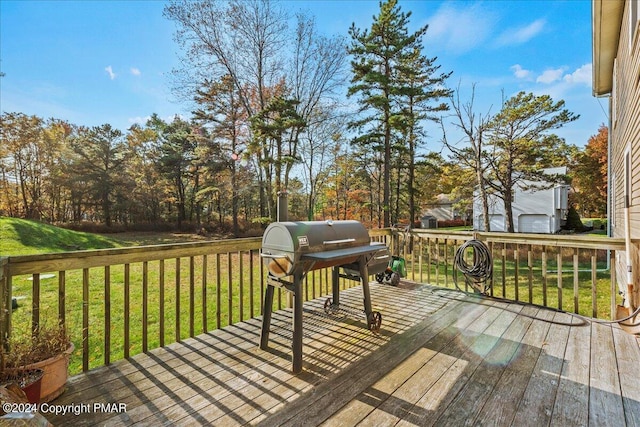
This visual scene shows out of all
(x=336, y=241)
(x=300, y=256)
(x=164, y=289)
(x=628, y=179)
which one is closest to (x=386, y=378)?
(x=300, y=256)

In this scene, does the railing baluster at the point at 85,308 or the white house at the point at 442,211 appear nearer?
the railing baluster at the point at 85,308

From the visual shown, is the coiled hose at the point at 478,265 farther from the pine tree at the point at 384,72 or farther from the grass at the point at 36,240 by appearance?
the grass at the point at 36,240

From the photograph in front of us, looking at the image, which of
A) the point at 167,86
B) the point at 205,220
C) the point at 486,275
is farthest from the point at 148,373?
the point at 205,220

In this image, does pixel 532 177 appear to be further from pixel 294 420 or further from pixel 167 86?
pixel 167 86

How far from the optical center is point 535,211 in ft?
59.5

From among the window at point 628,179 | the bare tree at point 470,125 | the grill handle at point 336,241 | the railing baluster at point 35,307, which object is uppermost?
the bare tree at point 470,125

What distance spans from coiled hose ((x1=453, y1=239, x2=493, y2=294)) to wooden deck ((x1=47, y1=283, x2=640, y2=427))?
2.84 ft

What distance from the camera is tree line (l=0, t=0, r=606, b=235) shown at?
1069 cm

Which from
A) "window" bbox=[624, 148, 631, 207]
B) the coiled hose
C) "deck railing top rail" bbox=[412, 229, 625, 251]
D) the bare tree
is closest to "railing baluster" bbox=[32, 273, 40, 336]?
the coiled hose

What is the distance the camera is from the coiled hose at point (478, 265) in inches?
154

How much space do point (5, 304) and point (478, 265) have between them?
471 cm

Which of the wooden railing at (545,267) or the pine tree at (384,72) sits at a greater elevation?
the pine tree at (384,72)

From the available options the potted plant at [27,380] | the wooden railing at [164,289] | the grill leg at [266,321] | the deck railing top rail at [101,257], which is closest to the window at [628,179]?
the wooden railing at [164,289]

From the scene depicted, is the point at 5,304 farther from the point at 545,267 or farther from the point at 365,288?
the point at 545,267
